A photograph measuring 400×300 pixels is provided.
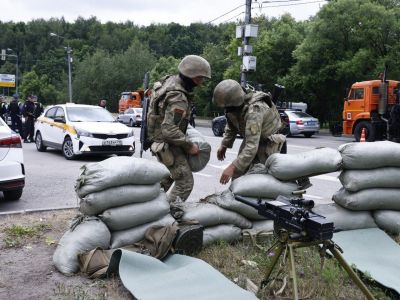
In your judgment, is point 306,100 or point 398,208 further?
point 306,100

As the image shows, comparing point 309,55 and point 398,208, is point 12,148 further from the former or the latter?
point 309,55

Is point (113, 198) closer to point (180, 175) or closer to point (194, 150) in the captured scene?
point (180, 175)

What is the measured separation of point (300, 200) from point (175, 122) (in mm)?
1848

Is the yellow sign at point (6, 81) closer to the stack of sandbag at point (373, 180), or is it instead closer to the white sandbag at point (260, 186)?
the white sandbag at point (260, 186)

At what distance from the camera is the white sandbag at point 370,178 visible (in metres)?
4.58

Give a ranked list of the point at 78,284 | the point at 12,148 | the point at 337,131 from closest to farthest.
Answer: the point at 78,284
the point at 12,148
the point at 337,131

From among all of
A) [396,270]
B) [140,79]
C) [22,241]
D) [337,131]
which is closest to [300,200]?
[396,270]

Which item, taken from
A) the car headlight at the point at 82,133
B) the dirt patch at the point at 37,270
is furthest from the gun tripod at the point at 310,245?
the car headlight at the point at 82,133

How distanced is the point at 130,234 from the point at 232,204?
99cm

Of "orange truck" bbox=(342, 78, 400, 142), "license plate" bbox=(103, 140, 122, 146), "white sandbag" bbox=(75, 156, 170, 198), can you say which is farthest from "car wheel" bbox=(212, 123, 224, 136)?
"white sandbag" bbox=(75, 156, 170, 198)

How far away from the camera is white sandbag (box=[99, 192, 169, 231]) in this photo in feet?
13.2

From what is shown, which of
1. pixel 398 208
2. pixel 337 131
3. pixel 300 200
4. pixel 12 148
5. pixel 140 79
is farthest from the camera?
pixel 140 79

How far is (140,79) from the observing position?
59250mm

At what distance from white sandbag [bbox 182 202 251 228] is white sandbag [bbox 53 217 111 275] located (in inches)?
29.9
